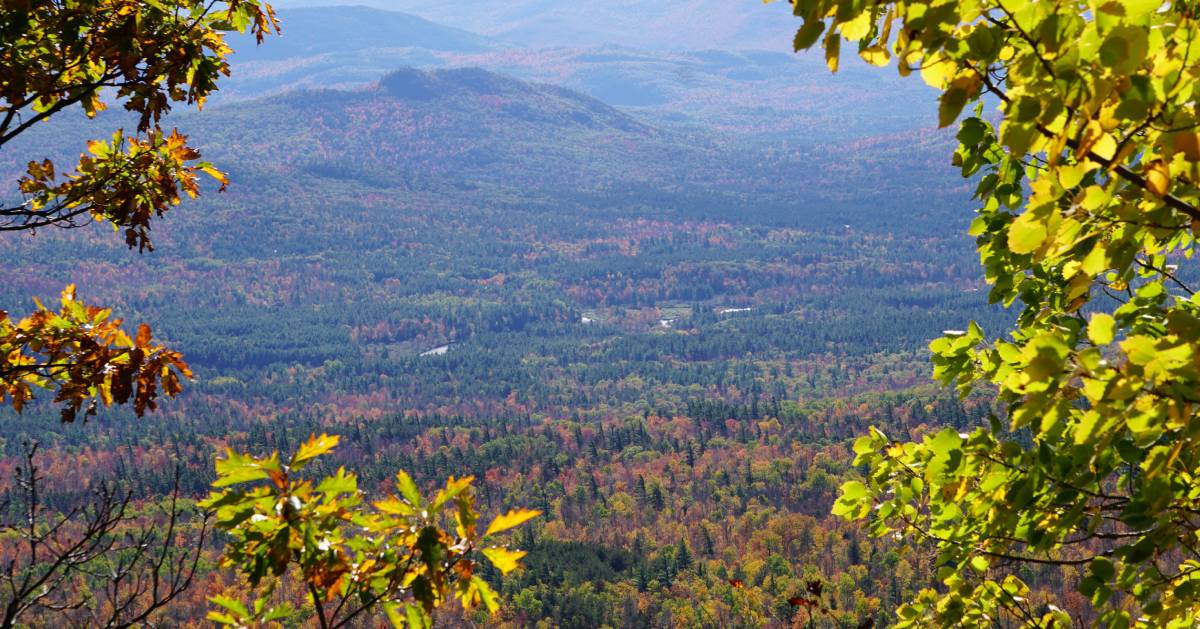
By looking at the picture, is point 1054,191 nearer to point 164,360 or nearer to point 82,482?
point 164,360

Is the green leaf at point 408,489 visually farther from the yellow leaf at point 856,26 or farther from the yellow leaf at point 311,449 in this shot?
the yellow leaf at point 856,26

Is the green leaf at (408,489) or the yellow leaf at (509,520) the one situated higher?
the green leaf at (408,489)

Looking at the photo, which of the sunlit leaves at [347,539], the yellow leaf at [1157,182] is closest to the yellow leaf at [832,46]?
the yellow leaf at [1157,182]

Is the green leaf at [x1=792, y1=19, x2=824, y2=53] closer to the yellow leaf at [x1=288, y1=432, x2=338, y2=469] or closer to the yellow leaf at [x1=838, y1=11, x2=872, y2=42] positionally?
the yellow leaf at [x1=838, y1=11, x2=872, y2=42]

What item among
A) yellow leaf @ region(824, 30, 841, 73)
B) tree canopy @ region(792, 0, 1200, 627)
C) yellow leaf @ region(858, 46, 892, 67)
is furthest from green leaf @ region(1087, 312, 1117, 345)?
yellow leaf @ region(824, 30, 841, 73)

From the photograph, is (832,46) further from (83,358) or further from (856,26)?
(83,358)

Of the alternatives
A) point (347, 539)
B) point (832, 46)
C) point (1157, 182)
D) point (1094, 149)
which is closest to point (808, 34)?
point (832, 46)
